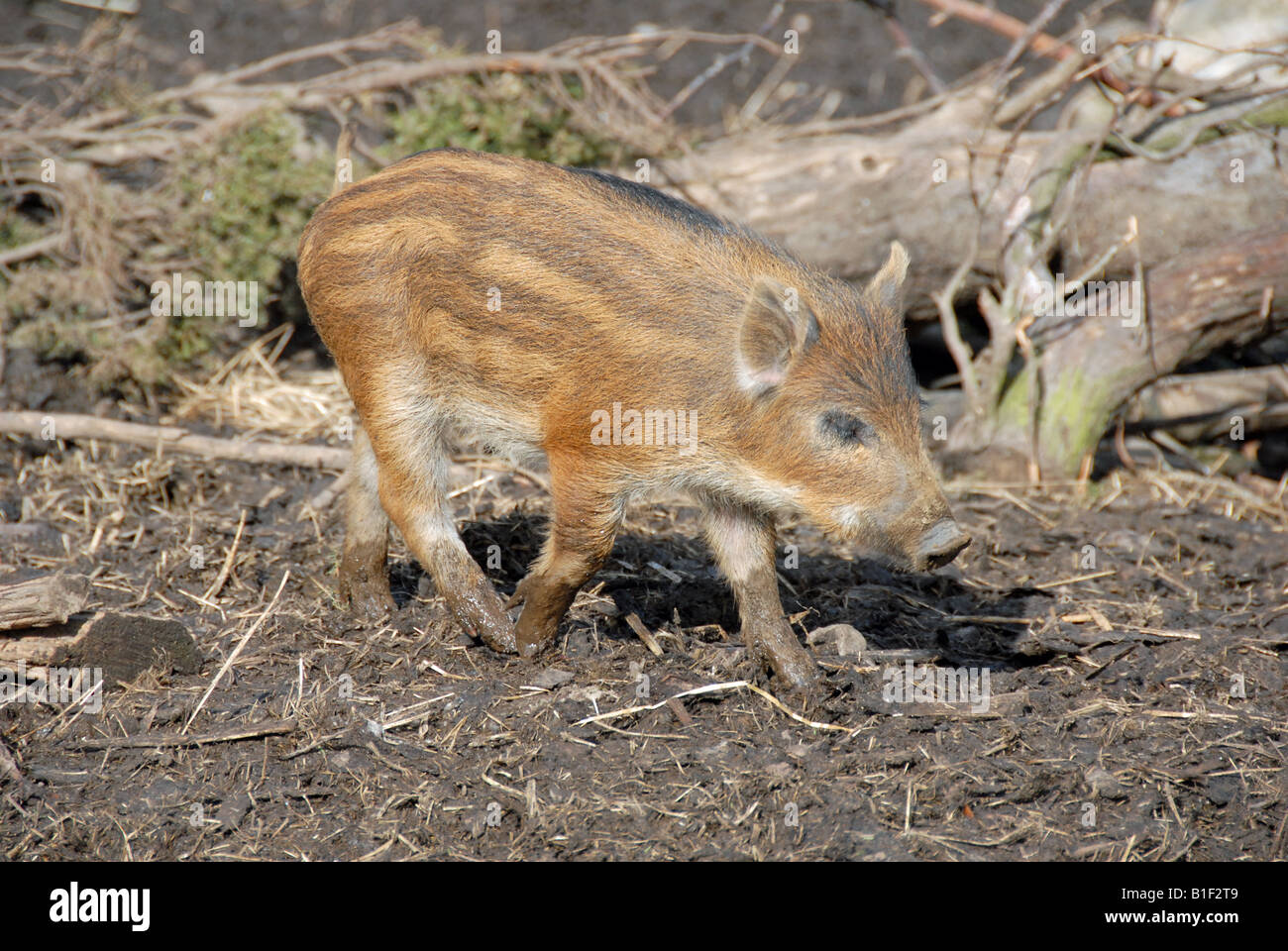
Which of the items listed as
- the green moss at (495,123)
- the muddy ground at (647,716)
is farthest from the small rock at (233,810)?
the green moss at (495,123)

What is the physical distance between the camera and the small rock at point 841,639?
4.49 metres

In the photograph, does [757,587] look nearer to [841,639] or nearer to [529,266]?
[841,639]

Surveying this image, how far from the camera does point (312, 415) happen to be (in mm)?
6578

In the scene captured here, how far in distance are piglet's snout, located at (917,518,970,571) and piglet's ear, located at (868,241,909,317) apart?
80 centimetres

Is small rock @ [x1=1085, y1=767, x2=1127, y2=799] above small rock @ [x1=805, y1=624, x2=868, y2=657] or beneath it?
beneath

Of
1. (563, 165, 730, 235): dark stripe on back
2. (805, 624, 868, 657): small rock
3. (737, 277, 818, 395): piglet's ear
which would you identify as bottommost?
(805, 624, 868, 657): small rock

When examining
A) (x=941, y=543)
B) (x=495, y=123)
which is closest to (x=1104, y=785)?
(x=941, y=543)

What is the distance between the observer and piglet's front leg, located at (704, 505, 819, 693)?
4.26 meters

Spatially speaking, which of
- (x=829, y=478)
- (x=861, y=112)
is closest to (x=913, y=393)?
(x=829, y=478)

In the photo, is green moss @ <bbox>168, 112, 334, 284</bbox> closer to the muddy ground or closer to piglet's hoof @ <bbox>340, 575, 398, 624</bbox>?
the muddy ground

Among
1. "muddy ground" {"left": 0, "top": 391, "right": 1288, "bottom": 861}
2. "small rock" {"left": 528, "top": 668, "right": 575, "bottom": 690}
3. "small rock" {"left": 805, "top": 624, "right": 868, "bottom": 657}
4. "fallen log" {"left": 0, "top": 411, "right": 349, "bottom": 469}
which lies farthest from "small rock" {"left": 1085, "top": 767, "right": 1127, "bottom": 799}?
"fallen log" {"left": 0, "top": 411, "right": 349, "bottom": 469}

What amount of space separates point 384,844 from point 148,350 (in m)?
3.91

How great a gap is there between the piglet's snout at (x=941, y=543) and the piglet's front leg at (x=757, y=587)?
2.06 ft

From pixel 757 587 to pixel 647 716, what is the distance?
Result: 632 millimetres
